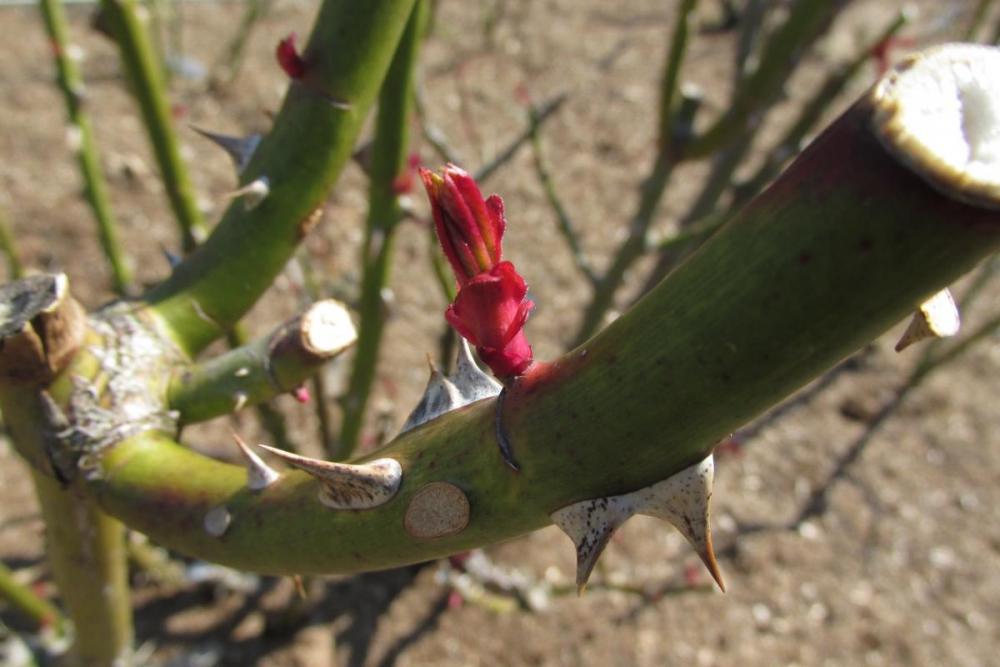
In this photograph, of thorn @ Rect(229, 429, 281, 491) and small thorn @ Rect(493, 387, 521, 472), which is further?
thorn @ Rect(229, 429, 281, 491)

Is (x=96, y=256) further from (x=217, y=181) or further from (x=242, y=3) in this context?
(x=242, y=3)

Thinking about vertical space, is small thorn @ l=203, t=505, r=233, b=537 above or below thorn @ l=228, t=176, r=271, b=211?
below

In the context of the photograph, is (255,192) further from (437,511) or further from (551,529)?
(551,529)

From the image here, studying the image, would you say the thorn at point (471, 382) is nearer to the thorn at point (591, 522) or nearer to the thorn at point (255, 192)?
the thorn at point (591, 522)

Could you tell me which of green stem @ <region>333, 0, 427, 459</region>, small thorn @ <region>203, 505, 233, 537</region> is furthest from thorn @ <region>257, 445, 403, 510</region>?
green stem @ <region>333, 0, 427, 459</region>

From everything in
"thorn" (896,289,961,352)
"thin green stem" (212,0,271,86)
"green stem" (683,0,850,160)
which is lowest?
"thin green stem" (212,0,271,86)

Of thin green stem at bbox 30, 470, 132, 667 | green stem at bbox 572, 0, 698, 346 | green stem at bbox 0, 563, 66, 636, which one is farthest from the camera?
green stem at bbox 572, 0, 698, 346

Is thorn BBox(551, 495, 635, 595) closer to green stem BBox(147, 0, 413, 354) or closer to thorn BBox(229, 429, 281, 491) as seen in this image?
thorn BBox(229, 429, 281, 491)
